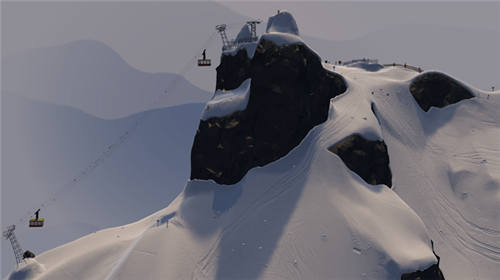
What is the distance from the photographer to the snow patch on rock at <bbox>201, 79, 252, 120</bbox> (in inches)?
1995

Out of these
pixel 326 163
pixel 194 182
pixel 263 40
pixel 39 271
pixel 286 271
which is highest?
pixel 263 40

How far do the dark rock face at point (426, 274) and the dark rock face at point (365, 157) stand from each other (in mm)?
10753

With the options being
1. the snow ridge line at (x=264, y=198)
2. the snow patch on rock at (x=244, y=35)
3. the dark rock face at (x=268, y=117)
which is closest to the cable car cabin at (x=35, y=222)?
the dark rock face at (x=268, y=117)

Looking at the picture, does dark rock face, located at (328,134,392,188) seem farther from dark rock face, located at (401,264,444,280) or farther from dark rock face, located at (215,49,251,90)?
dark rock face, located at (215,49,251,90)

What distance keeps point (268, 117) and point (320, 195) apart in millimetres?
9875

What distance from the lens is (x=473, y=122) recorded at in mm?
60375

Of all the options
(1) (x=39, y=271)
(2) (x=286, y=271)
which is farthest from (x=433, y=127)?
(1) (x=39, y=271)

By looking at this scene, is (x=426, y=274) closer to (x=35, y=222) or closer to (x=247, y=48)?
(x=247, y=48)

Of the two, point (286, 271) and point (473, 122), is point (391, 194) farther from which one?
point (473, 122)

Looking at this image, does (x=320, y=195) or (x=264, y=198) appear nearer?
(x=320, y=195)

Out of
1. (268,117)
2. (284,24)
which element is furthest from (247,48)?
(268,117)

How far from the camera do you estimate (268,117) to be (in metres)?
49.3

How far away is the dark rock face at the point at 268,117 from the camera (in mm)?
49094

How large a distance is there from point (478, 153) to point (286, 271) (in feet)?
100
